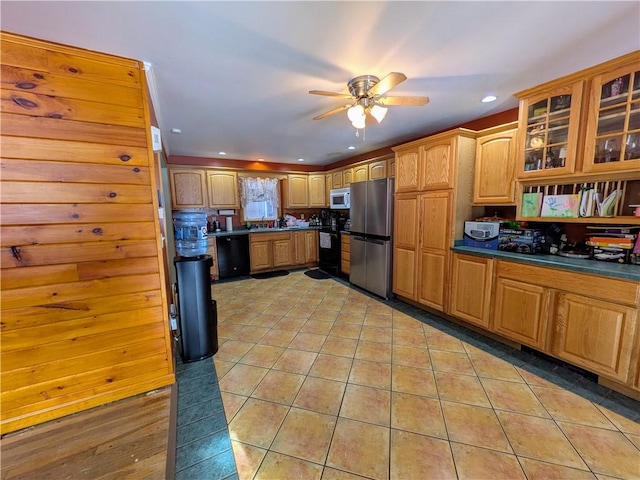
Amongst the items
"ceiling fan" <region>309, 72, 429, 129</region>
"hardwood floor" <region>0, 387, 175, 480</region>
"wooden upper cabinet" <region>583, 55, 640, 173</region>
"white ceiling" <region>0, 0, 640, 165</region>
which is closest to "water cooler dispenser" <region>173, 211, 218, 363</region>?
"hardwood floor" <region>0, 387, 175, 480</region>

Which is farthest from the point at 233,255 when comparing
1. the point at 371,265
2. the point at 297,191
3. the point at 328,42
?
the point at 328,42

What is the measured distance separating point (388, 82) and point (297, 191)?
416 cm

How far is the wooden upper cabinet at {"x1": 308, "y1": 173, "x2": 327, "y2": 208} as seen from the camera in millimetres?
5793

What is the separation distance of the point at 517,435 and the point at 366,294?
8.27ft

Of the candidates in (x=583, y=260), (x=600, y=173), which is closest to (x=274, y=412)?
(x=583, y=260)

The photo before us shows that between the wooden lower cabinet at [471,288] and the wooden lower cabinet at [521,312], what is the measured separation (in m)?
0.10

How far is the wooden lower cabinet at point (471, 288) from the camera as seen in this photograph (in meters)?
2.58

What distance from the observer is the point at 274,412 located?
67.4 inches

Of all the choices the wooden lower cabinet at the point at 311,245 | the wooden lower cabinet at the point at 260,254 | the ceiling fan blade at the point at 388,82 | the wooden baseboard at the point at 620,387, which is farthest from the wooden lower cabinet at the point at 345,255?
the wooden baseboard at the point at 620,387

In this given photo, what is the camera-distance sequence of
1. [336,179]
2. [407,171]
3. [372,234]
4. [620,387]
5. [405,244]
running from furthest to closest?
[336,179] < [372,234] < [405,244] < [407,171] < [620,387]

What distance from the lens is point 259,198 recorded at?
547cm

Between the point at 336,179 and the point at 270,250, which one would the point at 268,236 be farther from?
the point at 336,179

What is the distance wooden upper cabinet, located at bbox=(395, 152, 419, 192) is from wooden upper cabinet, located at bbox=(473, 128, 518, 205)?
25.9 inches

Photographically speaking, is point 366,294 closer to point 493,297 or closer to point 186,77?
point 493,297
